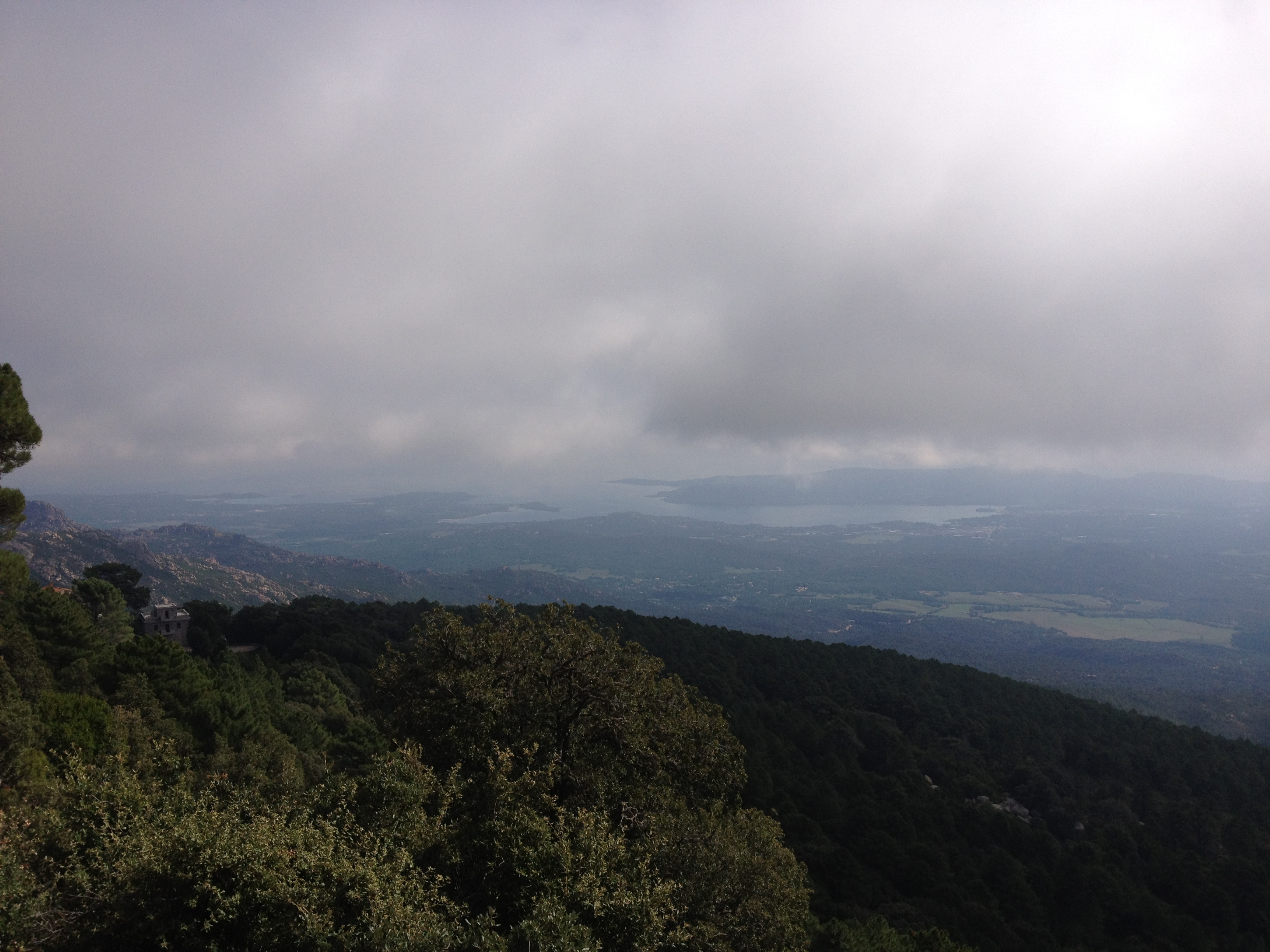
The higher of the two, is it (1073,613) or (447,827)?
(447,827)

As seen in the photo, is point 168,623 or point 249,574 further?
point 249,574

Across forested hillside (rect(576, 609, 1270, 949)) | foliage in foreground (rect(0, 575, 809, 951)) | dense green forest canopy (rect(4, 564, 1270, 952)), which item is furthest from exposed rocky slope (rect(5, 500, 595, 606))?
foliage in foreground (rect(0, 575, 809, 951))

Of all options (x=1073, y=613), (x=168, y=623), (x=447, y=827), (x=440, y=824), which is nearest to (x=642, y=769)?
(x=447, y=827)

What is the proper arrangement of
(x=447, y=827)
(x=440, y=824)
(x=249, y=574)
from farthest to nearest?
(x=249, y=574), (x=447, y=827), (x=440, y=824)

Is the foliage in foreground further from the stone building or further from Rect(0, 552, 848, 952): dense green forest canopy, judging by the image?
the stone building

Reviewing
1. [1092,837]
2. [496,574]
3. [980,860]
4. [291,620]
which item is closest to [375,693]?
[980,860]

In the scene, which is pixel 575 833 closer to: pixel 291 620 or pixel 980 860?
Answer: pixel 980 860

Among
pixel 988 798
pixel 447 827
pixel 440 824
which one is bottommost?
pixel 988 798

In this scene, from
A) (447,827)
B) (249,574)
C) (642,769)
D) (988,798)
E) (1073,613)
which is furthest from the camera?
(1073,613)

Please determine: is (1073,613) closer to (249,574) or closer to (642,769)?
(642,769)
